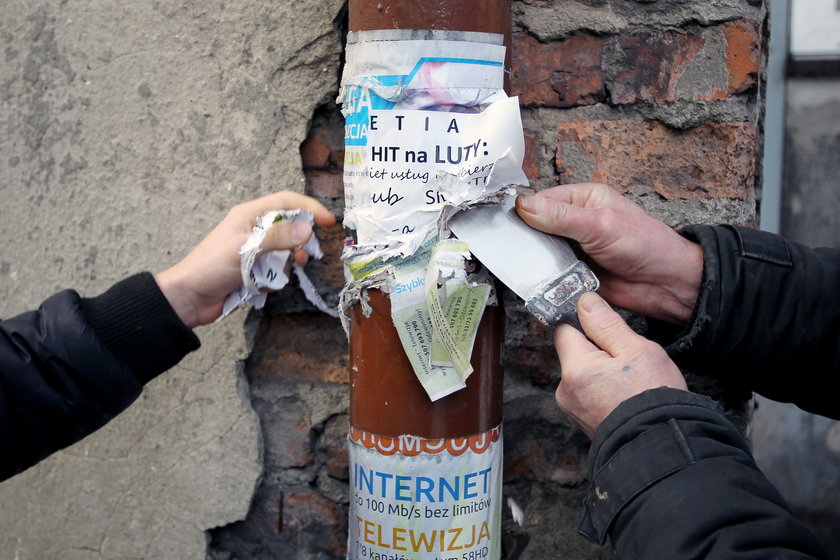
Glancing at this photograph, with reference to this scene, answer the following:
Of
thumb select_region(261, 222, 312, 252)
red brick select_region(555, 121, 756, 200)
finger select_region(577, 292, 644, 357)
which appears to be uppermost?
red brick select_region(555, 121, 756, 200)

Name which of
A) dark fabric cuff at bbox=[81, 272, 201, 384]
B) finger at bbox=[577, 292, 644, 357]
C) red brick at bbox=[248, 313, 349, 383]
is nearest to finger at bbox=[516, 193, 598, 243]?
finger at bbox=[577, 292, 644, 357]

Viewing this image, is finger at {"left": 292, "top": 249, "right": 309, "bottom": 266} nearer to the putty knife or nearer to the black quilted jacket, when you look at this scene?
the putty knife

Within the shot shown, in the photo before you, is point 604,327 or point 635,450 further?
point 604,327

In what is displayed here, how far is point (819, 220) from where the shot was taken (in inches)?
113

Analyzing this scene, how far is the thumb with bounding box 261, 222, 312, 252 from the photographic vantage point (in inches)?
45.8

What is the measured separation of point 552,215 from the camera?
1.07 m

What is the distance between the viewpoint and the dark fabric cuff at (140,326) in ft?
3.75

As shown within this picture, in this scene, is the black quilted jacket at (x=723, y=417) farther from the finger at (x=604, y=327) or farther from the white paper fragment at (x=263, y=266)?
the white paper fragment at (x=263, y=266)

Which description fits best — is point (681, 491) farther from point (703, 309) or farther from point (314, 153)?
point (314, 153)

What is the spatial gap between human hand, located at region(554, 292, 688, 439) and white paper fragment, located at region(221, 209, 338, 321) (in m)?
0.47

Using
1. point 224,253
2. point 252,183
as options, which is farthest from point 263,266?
point 252,183

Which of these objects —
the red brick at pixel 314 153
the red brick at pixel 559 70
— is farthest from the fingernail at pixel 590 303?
the red brick at pixel 314 153

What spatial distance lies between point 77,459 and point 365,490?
63cm

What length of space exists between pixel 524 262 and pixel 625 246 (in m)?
0.20
